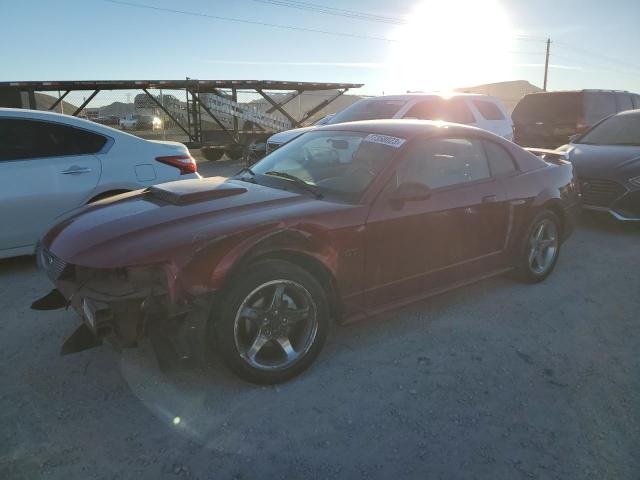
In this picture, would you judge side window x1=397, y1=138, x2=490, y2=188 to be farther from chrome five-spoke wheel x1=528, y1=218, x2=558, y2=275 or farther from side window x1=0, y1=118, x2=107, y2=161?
side window x1=0, y1=118, x2=107, y2=161

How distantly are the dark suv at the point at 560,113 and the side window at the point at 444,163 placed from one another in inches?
294

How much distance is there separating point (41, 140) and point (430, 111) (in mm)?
6015

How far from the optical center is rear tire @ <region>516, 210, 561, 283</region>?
4.48 metres

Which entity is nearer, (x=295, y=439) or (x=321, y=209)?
(x=295, y=439)

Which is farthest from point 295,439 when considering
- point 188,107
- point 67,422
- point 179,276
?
point 188,107

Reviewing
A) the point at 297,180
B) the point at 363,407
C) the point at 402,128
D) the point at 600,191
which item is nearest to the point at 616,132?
the point at 600,191

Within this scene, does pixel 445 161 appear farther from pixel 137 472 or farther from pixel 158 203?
pixel 137 472

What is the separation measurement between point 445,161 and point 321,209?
1318mm

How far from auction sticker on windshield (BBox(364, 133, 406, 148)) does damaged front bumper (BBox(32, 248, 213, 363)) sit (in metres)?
1.80

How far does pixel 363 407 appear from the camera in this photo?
2.76 m

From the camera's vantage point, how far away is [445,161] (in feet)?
12.7

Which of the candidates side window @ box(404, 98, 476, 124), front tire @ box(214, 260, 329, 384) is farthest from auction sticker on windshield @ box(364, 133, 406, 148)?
side window @ box(404, 98, 476, 124)

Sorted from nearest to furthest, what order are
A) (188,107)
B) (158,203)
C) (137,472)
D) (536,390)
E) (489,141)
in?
(137,472), (536,390), (158,203), (489,141), (188,107)

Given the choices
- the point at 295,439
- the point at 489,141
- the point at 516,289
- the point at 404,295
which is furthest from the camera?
the point at 516,289
